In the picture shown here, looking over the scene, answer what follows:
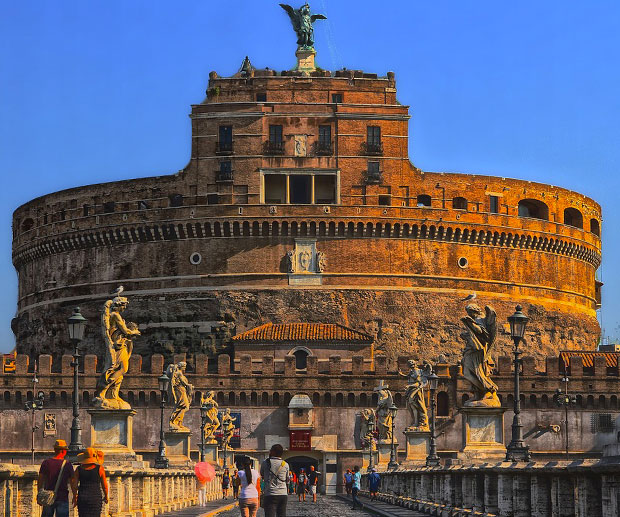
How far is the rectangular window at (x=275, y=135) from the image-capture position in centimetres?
7756

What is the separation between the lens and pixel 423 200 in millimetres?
78062

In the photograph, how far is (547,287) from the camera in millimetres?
80875

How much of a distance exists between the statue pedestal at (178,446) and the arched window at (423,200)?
38.1m

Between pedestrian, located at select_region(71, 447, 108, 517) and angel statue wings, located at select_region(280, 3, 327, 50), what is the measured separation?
7090 cm

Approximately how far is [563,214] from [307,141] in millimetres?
16805

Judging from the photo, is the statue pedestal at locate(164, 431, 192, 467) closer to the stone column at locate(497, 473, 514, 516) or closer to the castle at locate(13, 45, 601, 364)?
the stone column at locate(497, 473, 514, 516)

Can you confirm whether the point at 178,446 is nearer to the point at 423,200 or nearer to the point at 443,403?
the point at 443,403

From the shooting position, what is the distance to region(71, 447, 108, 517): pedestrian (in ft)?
49.9

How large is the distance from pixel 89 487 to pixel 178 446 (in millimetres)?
26600

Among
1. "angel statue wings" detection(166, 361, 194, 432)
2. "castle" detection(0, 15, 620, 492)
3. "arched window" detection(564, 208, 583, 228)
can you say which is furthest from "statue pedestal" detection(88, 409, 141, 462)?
"arched window" detection(564, 208, 583, 228)

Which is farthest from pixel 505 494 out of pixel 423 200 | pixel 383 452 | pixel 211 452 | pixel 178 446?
pixel 423 200

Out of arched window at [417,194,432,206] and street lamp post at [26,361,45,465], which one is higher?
arched window at [417,194,432,206]

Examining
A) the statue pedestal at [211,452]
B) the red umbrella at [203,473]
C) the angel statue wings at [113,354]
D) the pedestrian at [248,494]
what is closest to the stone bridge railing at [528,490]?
the pedestrian at [248,494]

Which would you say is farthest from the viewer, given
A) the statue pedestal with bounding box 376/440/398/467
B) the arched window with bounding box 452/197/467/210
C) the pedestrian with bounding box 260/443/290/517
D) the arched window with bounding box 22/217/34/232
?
the arched window with bounding box 22/217/34/232
